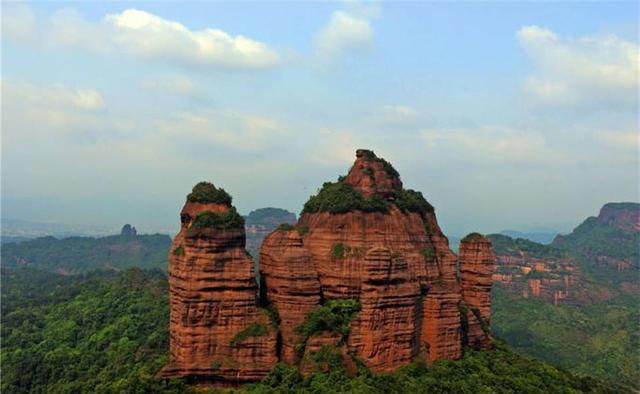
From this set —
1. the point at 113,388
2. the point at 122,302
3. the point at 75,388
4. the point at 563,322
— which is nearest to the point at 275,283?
the point at 113,388

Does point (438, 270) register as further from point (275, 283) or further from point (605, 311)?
point (605, 311)

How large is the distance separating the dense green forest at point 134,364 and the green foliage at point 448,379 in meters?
0.07

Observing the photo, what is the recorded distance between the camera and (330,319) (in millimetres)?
38906

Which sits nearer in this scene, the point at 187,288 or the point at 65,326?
the point at 187,288

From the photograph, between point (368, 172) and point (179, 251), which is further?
point (368, 172)

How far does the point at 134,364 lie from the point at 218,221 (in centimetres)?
1607

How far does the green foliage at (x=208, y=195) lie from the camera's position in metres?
40.2

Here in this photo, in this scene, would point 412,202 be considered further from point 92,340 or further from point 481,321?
point 92,340

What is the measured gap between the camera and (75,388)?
45.1 meters

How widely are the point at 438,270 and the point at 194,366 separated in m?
20.9

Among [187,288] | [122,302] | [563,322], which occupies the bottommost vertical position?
[563,322]

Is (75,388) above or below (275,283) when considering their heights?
below

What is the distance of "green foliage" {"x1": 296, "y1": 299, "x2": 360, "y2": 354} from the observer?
38688 mm

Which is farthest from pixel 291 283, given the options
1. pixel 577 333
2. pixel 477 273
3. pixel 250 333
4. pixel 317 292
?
pixel 577 333
